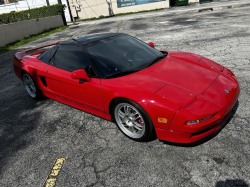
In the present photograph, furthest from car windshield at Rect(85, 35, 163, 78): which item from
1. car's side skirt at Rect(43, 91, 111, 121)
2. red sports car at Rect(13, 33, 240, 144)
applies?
car's side skirt at Rect(43, 91, 111, 121)

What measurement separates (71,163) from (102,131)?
0.73m

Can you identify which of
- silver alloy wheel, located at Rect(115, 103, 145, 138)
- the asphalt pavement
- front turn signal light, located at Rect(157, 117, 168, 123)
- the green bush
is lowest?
the asphalt pavement

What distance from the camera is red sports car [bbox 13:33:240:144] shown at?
2.42 meters

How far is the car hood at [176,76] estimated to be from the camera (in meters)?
2.70

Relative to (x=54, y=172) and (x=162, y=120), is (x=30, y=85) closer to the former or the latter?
(x=54, y=172)

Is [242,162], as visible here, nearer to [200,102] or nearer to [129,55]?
[200,102]

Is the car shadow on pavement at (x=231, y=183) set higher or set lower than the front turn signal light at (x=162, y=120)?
lower

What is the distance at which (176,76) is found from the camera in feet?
9.65

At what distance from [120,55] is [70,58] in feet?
2.99

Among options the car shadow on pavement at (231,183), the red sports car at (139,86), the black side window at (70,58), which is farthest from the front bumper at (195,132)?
the black side window at (70,58)

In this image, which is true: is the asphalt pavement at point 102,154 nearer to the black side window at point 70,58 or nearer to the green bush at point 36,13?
the black side window at point 70,58

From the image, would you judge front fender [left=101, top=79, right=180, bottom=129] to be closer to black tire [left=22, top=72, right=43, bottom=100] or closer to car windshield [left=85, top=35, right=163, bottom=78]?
car windshield [left=85, top=35, right=163, bottom=78]

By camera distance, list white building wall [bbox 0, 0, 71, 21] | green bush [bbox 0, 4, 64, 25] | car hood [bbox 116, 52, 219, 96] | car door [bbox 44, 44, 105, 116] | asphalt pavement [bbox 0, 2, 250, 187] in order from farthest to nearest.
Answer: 1. white building wall [bbox 0, 0, 71, 21]
2. green bush [bbox 0, 4, 64, 25]
3. car door [bbox 44, 44, 105, 116]
4. car hood [bbox 116, 52, 219, 96]
5. asphalt pavement [bbox 0, 2, 250, 187]

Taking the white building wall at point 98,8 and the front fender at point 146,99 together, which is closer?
the front fender at point 146,99
